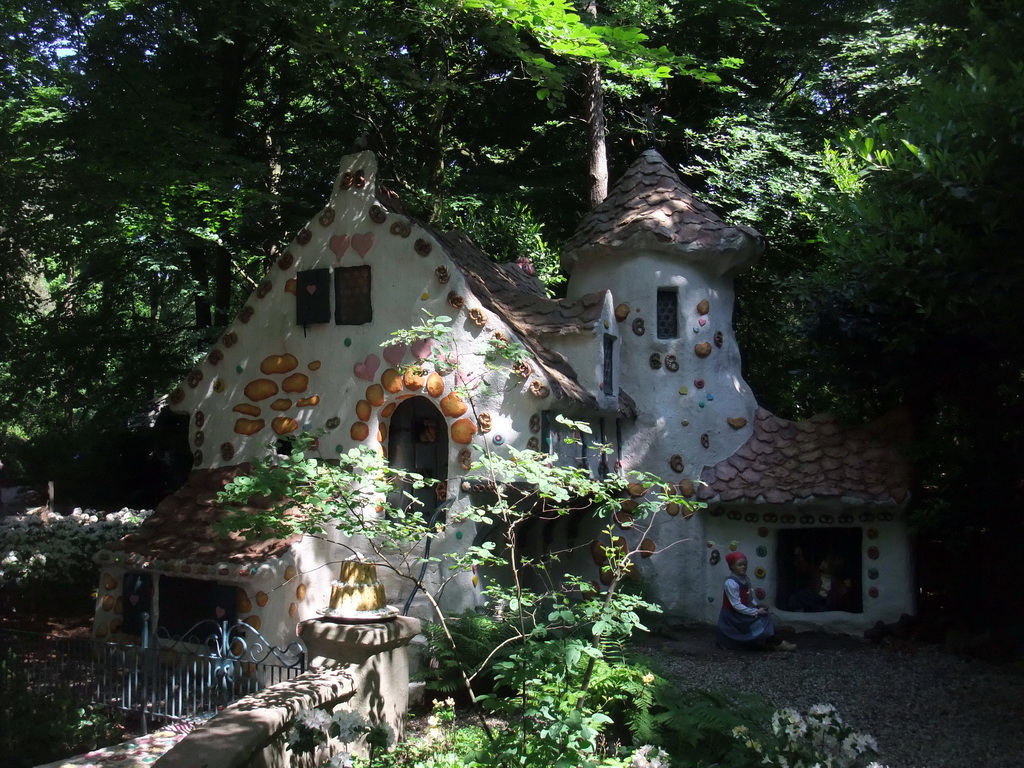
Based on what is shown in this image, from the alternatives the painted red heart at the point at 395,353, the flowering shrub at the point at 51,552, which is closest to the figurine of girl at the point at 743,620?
the painted red heart at the point at 395,353

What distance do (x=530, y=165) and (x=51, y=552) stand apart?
38.8 feet

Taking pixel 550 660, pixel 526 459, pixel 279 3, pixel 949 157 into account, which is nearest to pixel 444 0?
pixel 279 3

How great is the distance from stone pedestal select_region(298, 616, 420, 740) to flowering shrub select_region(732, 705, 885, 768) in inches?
98.6

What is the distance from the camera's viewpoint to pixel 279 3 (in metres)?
11.3

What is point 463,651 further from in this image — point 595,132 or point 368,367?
point 595,132

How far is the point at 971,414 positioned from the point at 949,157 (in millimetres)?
4669

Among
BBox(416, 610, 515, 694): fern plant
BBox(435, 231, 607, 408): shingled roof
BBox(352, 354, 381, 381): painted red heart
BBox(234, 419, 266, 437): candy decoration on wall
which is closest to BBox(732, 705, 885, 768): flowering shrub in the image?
BBox(416, 610, 515, 694): fern plant

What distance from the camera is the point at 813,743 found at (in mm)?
5996

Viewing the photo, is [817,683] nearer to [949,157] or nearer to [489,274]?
[949,157]

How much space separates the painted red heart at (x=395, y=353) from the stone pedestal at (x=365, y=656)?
184 inches

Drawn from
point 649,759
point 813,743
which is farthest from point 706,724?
point 649,759

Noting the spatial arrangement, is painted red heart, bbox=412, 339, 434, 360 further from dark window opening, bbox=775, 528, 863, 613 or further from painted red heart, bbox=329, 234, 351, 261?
dark window opening, bbox=775, 528, 863, 613

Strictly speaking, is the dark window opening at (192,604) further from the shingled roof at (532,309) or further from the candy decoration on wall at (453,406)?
the shingled roof at (532,309)

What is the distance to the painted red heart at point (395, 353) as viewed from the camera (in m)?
11.2
